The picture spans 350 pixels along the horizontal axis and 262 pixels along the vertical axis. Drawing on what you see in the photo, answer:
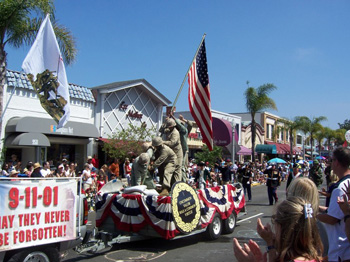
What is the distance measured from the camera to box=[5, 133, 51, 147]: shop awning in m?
17.1

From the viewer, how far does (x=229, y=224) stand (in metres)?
8.78

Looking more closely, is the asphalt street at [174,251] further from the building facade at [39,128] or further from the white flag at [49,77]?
the building facade at [39,128]

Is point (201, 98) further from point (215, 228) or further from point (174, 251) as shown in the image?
point (174, 251)

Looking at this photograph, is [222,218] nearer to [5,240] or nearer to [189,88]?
[189,88]

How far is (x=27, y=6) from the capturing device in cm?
1221

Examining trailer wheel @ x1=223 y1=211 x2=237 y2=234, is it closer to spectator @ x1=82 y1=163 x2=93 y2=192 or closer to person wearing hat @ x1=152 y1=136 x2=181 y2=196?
person wearing hat @ x1=152 y1=136 x2=181 y2=196

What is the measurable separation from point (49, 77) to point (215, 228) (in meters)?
4.99

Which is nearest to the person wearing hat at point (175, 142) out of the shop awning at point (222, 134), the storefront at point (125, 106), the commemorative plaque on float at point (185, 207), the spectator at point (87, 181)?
the commemorative plaque on float at point (185, 207)

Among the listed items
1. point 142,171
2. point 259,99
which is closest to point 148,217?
point 142,171

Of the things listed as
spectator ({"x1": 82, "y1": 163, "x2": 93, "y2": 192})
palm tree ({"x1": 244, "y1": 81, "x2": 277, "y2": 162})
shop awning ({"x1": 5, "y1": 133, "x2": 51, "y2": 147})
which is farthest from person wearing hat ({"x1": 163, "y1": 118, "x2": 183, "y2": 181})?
palm tree ({"x1": 244, "y1": 81, "x2": 277, "y2": 162})

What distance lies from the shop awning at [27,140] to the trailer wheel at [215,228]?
11995 mm

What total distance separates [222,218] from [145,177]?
6.76 ft

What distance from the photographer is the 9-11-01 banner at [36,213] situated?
4.51 metres

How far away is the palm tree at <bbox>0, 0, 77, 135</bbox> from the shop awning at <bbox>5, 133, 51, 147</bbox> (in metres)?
5.26
